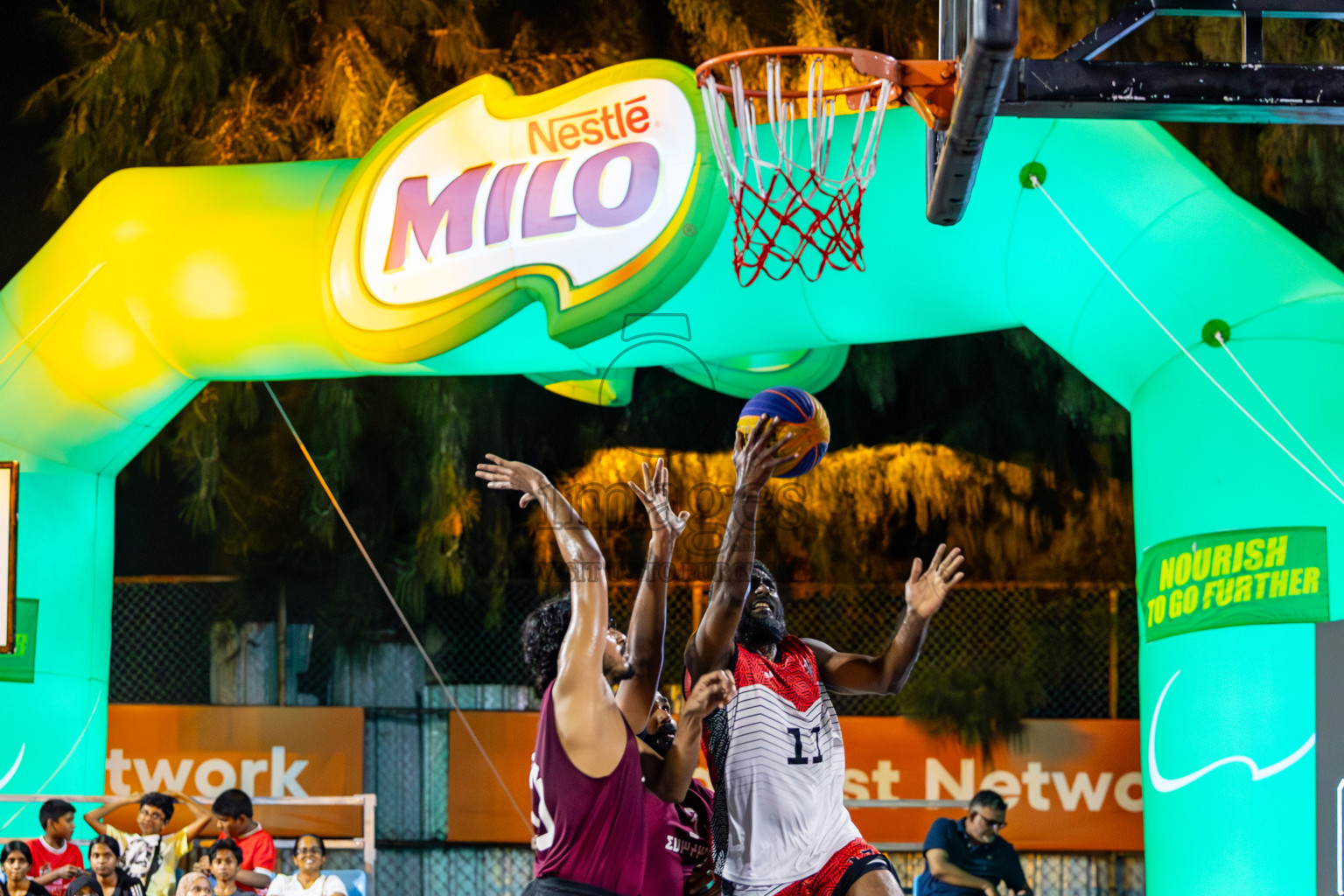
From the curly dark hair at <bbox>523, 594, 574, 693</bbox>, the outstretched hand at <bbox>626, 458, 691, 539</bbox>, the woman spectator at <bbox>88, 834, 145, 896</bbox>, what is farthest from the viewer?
the woman spectator at <bbox>88, 834, 145, 896</bbox>

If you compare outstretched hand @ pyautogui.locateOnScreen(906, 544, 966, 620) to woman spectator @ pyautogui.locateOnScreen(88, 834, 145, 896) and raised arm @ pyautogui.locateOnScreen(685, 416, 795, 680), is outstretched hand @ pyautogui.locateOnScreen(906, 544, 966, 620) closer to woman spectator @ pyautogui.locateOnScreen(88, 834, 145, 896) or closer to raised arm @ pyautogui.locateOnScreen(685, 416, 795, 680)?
raised arm @ pyautogui.locateOnScreen(685, 416, 795, 680)

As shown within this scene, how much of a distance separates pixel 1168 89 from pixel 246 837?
5.14m

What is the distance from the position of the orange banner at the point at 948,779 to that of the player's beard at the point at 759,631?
4226mm

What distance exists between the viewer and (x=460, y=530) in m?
9.31

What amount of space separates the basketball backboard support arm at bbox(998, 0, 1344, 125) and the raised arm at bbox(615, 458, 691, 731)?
1.36 meters

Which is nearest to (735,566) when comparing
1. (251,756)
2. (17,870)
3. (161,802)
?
(17,870)

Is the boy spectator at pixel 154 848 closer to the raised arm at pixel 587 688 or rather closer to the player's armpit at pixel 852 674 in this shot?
the player's armpit at pixel 852 674

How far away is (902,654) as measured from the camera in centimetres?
425

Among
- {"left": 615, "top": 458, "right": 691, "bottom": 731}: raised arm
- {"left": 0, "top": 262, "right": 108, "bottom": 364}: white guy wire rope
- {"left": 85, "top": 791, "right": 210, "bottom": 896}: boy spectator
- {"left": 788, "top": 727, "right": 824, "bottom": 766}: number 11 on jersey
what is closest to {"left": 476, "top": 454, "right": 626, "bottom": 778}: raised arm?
{"left": 615, "top": 458, "right": 691, "bottom": 731}: raised arm

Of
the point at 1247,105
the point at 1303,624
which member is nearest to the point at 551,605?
the point at 1247,105

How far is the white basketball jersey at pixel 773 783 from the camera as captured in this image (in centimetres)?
402

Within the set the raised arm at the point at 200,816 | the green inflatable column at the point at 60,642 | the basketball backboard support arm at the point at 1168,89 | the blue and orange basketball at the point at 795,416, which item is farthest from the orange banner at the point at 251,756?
the basketball backboard support arm at the point at 1168,89

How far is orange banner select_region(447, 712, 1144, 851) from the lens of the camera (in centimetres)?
822

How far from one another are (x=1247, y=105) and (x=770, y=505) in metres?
5.26
